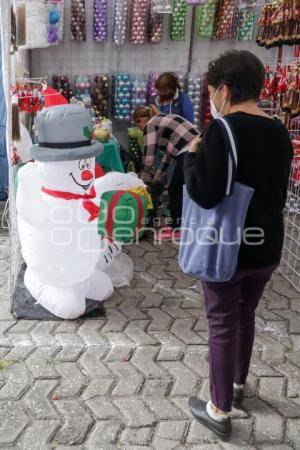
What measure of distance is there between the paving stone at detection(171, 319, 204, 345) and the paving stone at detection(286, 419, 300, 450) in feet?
2.69

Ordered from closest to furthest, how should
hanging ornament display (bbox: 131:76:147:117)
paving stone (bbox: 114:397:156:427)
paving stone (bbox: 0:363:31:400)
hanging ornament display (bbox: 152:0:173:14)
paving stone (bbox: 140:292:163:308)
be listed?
paving stone (bbox: 114:397:156:427) → paving stone (bbox: 0:363:31:400) → paving stone (bbox: 140:292:163:308) → hanging ornament display (bbox: 152:0:173:14) → hanging ornament display (bbox: 131:76:147:117)

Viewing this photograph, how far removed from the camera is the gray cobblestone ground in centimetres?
235

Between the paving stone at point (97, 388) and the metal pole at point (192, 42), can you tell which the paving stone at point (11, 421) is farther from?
the metal pole at point (192, 42)

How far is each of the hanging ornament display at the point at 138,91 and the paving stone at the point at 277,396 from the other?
4.43 m

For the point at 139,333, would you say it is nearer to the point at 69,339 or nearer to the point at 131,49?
the point at 69,339

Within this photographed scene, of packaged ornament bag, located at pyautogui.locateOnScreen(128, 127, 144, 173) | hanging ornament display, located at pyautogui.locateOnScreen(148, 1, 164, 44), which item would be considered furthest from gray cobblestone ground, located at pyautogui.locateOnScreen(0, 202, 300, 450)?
hanging ornament display, located at pyautogui.locateOnScreen(148, 1, 164, 44)

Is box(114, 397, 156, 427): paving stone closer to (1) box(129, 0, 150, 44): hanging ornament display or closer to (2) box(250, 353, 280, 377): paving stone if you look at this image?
(2) box(250, 353, 280, 377): paving stone

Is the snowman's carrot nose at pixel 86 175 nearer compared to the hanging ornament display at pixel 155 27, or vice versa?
the snowman's carrot nose at pixel 86 175

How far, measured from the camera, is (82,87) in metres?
6.31

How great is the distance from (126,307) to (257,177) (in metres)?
1.89

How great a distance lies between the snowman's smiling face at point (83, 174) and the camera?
312cm

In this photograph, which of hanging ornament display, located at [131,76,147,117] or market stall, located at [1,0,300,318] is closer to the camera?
market stall, located at [1,0,300,318]

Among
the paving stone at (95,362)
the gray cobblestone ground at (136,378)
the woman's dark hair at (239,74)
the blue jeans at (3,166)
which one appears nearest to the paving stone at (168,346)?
the gray cobblestone ground at (136,378)

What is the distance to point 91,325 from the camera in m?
3.30
